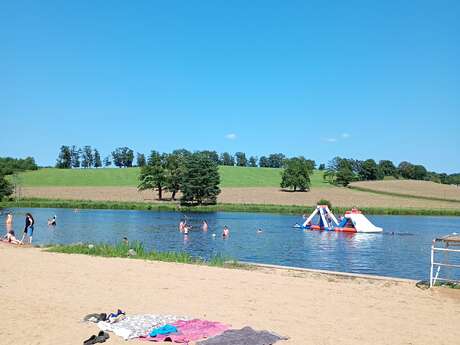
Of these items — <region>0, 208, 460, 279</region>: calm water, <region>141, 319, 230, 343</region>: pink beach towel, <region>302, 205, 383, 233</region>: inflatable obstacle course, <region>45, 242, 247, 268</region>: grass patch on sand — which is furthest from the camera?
<region>302, 205, 383, 233</region>: inflatable obstacle course

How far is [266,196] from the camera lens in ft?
345

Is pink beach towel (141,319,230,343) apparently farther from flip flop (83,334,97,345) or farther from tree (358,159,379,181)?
tree (358,159,379,181)

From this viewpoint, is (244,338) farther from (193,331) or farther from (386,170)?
Answer: (386,170)

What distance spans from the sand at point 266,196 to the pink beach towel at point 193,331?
82.8 metres

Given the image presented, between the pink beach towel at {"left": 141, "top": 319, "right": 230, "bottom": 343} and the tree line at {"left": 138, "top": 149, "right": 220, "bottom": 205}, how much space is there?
274 feet

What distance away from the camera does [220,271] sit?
19.4 metres

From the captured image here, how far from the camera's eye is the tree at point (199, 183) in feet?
311

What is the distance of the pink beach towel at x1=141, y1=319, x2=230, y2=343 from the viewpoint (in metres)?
9.84

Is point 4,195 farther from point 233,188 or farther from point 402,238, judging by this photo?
point 402,238

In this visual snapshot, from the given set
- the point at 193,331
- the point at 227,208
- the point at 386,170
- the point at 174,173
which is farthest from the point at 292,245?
the point at 386,170

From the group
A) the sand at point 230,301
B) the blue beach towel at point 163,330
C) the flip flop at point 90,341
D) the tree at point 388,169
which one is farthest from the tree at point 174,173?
the tree at point 388,169

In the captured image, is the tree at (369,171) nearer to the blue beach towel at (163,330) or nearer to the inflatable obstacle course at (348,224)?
the inflatable obstacle course at (348,224)

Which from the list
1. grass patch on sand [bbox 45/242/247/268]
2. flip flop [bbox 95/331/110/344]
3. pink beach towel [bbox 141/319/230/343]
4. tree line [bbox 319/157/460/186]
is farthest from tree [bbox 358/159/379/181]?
flip flop [bbox 95/331/110/344]

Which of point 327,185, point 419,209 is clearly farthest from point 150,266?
point 327,185
